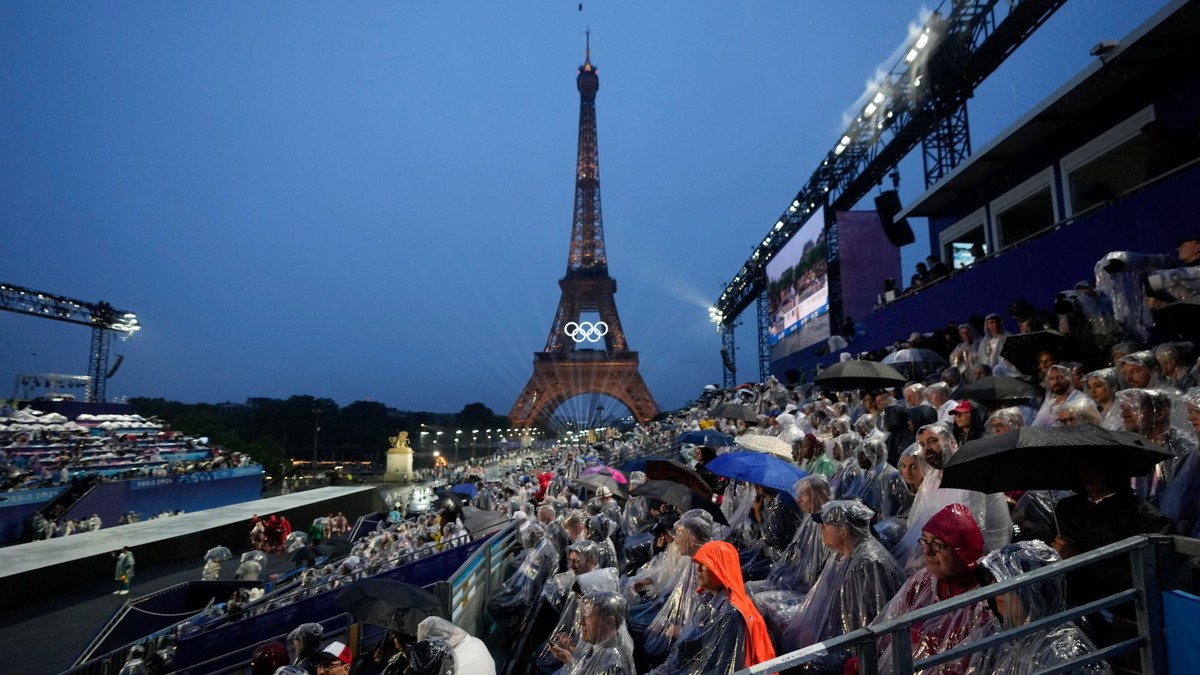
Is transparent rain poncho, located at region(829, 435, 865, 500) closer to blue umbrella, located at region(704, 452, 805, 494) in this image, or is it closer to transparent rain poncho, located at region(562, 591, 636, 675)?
blue umbrella, located at region(704, 452, 805, 494)

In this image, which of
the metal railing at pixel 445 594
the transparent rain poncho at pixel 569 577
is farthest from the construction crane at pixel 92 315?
the transparent rain poncho at pixel 569 577

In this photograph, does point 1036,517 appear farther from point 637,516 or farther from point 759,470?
point 637,516

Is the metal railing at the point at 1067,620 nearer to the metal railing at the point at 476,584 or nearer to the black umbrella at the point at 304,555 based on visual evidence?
the metal railing at the point at 476,584

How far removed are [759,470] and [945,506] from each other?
65.8 inches

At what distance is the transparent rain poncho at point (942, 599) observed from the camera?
2.47 meters

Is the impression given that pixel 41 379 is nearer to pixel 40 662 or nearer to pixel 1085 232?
pixel 40 662

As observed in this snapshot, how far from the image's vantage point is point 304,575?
933 centimetres

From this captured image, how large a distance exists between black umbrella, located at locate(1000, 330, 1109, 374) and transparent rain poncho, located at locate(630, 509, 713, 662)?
12.8 feet

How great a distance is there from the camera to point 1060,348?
228 inches

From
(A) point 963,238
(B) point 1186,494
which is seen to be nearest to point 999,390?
(B) point 1186,494

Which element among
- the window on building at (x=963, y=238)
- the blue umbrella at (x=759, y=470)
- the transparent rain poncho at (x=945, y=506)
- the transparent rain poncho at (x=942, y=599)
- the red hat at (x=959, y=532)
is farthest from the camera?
the window on building at (x=963, y=238)

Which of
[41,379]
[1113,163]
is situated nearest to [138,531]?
[1113,163]

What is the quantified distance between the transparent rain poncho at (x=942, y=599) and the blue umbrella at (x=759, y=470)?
6.06 feet

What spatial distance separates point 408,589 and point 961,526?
376 centimetres
